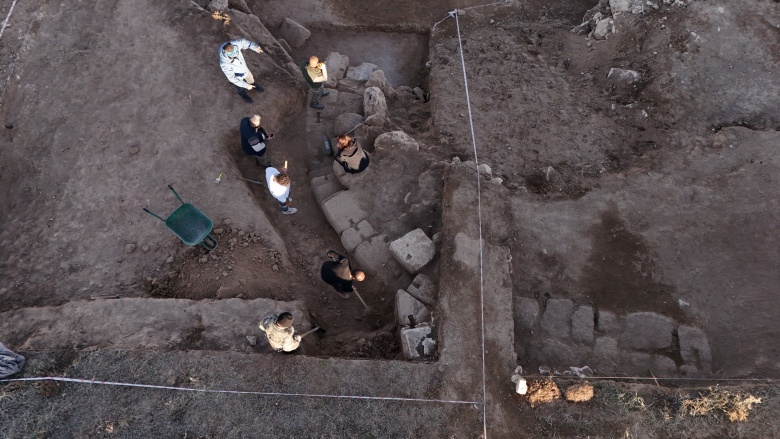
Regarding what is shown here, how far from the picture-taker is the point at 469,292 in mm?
5762

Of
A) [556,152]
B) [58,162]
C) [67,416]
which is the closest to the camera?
[67,416]

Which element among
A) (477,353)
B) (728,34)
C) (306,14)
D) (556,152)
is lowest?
(477,353)

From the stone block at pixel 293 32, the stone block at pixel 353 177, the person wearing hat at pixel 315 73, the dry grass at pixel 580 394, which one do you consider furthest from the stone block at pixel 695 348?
the stone block at pixel 293 32

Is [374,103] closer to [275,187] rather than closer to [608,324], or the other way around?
[275,187]

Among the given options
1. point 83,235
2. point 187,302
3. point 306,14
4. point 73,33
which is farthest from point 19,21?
point 187,302

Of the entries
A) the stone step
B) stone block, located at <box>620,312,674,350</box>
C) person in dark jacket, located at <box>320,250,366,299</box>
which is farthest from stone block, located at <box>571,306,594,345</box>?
the stone step

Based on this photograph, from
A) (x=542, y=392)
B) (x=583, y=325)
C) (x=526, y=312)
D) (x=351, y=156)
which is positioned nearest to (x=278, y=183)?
(x=351, y=156)

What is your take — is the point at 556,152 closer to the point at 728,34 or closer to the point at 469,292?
the point at 469,292

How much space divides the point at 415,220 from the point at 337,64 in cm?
445

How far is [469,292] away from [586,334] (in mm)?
1819

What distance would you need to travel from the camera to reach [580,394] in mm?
5062

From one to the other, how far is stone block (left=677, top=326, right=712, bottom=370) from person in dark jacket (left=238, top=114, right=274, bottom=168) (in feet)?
22.4

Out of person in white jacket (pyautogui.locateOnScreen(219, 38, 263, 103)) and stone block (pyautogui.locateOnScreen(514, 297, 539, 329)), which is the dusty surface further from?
person in white jacket (pyautogui.locateOnScreen(219, 38, 263, 103))

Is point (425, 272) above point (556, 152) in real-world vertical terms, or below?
below
